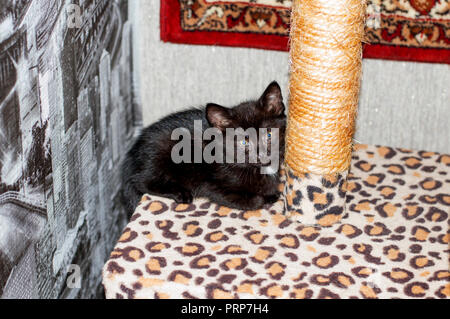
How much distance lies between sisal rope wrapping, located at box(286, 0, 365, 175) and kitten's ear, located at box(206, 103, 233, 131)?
20 cm

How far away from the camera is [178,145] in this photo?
1.89 m

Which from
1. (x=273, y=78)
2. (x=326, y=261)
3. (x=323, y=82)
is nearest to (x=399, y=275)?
(x=326, y=261)

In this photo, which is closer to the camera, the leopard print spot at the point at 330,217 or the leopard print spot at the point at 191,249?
the leopard print spot at the point at 191,249

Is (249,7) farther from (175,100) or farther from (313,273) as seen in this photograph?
(313,273)

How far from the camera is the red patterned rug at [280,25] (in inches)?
78.9

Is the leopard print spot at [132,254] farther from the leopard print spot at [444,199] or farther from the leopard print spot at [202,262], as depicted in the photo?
→ the leopard print spot at [444,199]

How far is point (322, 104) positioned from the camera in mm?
1543

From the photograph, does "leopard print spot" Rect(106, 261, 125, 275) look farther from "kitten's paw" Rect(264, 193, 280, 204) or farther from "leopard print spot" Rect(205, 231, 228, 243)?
"kitten's paw" Rect(264, 193, 280, 204)

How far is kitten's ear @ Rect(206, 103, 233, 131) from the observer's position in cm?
173

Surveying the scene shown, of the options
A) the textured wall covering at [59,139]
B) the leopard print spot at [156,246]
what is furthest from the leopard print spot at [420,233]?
the textured wall covering at [59,139]

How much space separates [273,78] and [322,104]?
70cm

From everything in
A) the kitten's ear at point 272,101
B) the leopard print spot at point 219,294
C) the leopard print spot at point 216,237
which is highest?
the kitten's ear at point 272,101

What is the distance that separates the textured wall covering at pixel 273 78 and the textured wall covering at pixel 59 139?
0.36 feet
